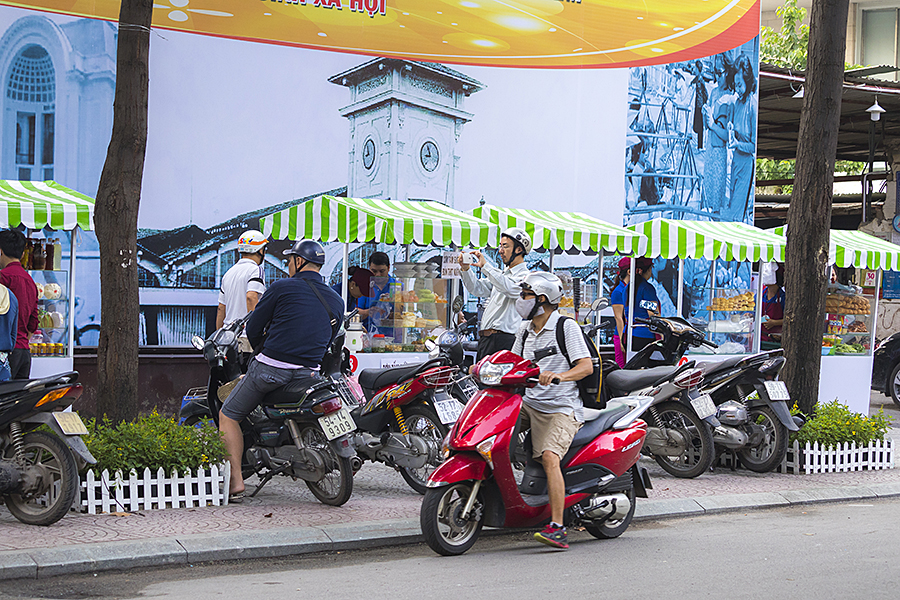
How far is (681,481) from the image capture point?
8984 millimetres

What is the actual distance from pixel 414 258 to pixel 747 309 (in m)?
4.78

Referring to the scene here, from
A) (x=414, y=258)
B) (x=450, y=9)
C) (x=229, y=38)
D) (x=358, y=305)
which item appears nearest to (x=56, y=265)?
(x=358, y=305)

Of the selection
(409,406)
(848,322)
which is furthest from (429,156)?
(409,406)

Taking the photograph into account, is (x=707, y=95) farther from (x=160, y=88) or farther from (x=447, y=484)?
(x=447, y=484)

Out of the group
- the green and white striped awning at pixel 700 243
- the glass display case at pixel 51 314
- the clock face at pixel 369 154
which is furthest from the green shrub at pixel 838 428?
the glass display case at pixel 51 314

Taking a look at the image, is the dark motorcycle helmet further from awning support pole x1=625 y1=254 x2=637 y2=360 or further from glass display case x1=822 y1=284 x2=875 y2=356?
glass display case x1=822 y1=284 x2=875 y2=356

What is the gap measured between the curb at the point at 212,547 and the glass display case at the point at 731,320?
6043 millimetres

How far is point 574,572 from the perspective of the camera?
5840mm

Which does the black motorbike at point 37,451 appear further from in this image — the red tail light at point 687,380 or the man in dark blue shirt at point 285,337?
the red tail light at point 687,380

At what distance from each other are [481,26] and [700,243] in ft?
15.6

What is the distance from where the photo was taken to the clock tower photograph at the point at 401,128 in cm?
1392

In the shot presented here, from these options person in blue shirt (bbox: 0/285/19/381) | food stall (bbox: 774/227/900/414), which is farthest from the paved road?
food stall (bbox: 774/227/900/414)

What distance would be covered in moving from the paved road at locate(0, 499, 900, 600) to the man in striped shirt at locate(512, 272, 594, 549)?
0.40m

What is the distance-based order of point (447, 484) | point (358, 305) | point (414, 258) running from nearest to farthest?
point (447, 484)
point (358, 305)
point (414, 258)
